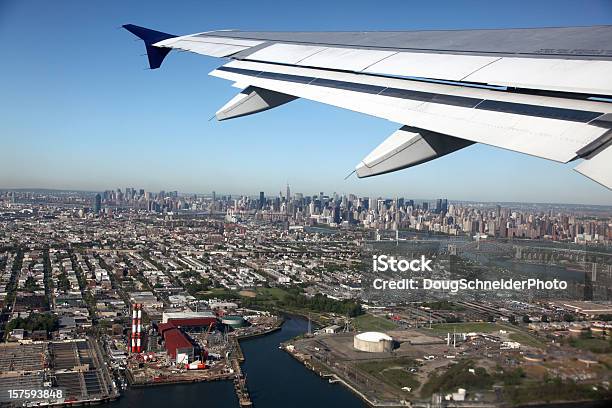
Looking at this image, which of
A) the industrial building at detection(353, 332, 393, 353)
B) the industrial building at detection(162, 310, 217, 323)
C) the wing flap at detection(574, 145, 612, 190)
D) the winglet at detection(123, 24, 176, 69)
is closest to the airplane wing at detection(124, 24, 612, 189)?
the wing flap at detection(574, 145, 612, 190)

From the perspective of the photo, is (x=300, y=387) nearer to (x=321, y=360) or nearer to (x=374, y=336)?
(x=321, y=360)

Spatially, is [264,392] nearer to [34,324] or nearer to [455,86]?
[34,324]

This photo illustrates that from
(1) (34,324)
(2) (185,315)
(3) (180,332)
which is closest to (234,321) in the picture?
(2) (185,315)

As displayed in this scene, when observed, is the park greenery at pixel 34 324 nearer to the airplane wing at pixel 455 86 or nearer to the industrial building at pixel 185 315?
the industrial building at pixel 185 315

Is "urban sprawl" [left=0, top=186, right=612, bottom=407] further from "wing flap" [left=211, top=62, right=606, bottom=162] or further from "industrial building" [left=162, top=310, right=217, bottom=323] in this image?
"wing flap" [left=211, top=62, right=606, bottom=162]

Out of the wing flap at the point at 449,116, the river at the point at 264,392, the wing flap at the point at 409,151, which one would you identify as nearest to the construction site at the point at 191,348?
the river at the point at 264,392

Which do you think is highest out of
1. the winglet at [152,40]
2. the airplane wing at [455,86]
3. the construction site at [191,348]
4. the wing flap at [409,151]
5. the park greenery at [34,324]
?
the winglet at [152,40]
